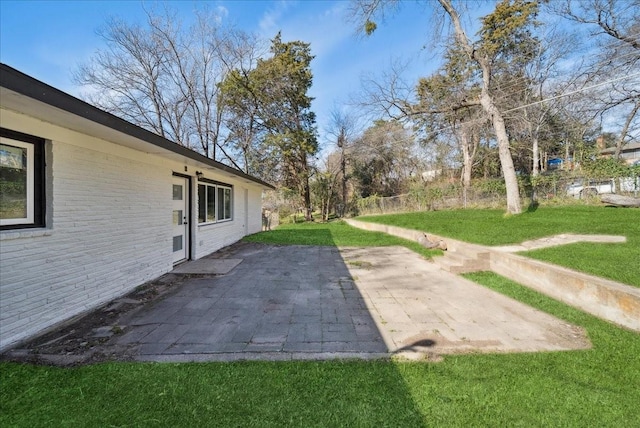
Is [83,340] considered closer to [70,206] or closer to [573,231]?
[70,206]

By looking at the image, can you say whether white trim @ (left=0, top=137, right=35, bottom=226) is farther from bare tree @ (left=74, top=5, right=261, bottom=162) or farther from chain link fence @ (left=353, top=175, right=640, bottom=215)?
bare tree @ (left=74, top=5, right=261, bottom=162)

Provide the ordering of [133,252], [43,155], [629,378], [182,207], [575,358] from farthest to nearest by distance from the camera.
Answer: [182,207], [133,252], [43,155], [575,358], [629,378]

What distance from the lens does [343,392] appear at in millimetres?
1990

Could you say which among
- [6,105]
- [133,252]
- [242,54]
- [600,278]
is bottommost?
[600,278]

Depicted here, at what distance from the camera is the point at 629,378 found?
84.6 inches

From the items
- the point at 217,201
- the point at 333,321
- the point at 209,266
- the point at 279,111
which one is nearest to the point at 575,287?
the point at 333,321

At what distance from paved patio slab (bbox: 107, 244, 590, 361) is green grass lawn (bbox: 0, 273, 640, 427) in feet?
0.78

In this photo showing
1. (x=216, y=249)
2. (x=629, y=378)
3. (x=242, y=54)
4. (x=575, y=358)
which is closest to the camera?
(x=629, y=378)

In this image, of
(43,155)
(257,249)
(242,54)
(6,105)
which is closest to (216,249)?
(257,249)

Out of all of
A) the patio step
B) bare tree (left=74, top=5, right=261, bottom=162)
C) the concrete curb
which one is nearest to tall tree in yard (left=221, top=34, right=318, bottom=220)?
bare tree (left=74, top=5, right=261, bottom=162)

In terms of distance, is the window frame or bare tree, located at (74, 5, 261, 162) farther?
bare tree, located at (74, 5, 261, 162)

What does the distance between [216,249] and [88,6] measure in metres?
9.44

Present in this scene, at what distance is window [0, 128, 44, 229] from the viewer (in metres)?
2.76

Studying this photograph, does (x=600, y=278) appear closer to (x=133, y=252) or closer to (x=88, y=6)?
(x=133, y=252)
